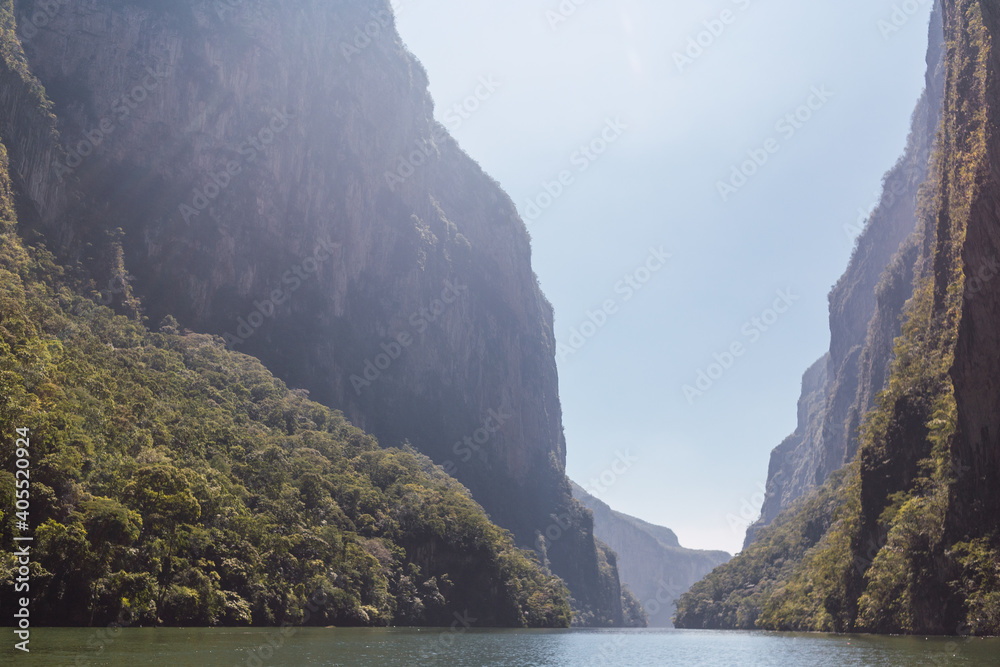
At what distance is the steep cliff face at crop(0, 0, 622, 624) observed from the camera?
123812 mm

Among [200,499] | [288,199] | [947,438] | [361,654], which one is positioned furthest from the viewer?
[288,199]

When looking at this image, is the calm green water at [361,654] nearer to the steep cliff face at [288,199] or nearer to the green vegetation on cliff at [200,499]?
the green vegetation on cliff at [200,499]

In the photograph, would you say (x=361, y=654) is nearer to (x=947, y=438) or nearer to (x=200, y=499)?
(x=200, y=499)

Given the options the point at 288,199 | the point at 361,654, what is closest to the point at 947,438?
the point at 361,654

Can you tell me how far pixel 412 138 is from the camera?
605ft

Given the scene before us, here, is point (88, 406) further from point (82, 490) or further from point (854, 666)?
point (854, 666)

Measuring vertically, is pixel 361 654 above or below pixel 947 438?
below

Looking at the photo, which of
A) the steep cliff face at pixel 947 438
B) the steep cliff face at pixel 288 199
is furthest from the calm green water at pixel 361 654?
the steep cliff face at pixel 288 199

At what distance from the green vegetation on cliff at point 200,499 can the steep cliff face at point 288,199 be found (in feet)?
46.8

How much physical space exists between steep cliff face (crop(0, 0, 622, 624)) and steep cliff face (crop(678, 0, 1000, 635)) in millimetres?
96174

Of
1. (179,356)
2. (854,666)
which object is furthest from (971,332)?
(179,356)

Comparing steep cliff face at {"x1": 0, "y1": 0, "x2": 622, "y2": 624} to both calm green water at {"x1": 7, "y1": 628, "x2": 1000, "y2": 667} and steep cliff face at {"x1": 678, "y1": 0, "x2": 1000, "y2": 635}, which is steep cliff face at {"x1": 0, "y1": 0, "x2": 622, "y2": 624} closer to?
calm green water at {"x1": 7, "y1": 628, "x2": 1000, "y2": 667}

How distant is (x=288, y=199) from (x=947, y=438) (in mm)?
121366

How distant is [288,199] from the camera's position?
149 meters
